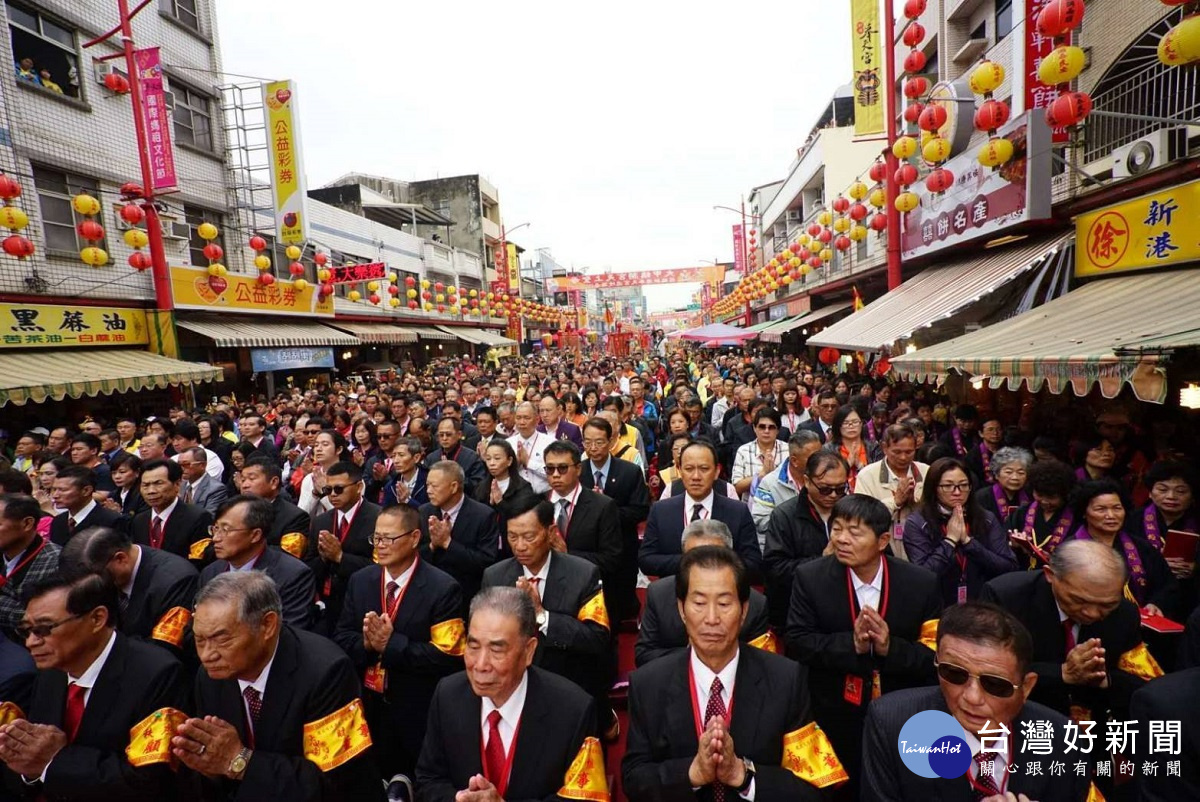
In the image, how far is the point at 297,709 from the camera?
259 centimetres

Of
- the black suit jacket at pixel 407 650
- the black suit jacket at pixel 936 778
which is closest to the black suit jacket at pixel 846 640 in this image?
the black suit jacket at pixel 936 778

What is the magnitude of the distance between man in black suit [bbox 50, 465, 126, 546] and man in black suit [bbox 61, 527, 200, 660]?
165 cm

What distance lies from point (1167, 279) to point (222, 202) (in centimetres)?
2047

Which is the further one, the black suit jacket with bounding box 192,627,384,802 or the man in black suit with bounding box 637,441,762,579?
the man in black suit with bounding box 637,441,762,579

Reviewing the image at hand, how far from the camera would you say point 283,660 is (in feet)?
8.79

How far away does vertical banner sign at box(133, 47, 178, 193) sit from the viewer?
514 inches

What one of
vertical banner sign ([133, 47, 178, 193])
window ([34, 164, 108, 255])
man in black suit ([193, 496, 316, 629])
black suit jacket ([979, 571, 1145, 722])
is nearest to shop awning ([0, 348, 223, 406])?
window ([34, 164, 108, 255])

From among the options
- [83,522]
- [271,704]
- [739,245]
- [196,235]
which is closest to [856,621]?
[271,704]

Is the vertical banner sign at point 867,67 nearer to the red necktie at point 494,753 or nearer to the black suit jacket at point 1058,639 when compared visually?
the black suit jacket at point 1058,639

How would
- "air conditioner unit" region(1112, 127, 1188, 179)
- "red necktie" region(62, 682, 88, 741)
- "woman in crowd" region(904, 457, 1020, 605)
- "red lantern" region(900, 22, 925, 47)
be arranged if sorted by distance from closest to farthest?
1. "red necktie" region(62, 682, 88, 741)
2. "woman in crowd" region(904, 457, 1020, 605)
3. "air conditioner unit" region(1112, 127, 1188, 179)
4. "red lantern" region(900, 22, 925, 47)

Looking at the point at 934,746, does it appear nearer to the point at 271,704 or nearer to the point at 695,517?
the point at 695,517

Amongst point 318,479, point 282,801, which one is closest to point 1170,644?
point 282,801

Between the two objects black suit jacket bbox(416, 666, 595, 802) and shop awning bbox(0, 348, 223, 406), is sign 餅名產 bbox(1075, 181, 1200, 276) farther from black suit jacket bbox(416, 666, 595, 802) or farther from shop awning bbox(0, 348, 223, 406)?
shop awning bbox(0, 348, 223, 406)

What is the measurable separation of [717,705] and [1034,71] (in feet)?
33.4
